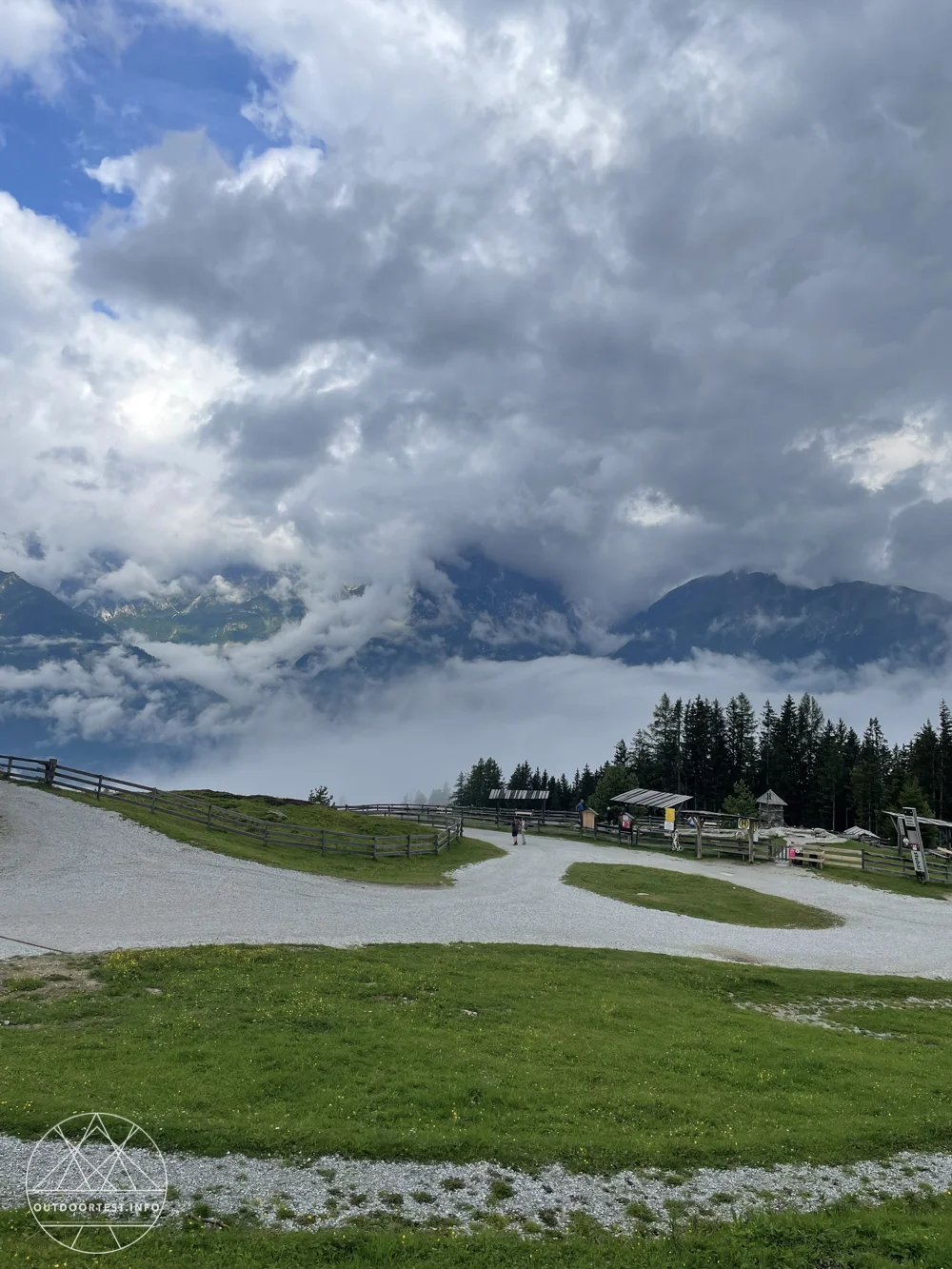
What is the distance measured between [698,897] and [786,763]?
9258 centimetres

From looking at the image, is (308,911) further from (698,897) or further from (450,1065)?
(698,897)

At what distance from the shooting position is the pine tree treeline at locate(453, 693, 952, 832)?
113000mm

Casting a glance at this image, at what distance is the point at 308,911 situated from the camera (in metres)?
29.4

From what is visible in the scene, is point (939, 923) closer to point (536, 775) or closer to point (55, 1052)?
point (55, 1052)

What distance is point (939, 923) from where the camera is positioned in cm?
3781

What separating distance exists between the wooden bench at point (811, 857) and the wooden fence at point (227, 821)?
30.6 m

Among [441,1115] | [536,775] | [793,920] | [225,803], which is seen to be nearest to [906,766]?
[536,775]

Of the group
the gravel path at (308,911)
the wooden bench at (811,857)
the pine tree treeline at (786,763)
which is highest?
the pine tree treeline at (786,763)

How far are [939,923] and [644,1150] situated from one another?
1351 inches

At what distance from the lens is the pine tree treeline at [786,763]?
113000 millimetres

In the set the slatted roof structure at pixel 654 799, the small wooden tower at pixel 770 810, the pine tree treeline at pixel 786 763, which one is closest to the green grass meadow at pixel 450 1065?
the slatted roof structure at pixel 654 799

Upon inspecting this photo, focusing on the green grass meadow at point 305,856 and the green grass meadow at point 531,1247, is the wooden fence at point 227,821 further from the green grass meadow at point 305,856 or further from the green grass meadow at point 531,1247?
the green grass meadow at point 531,1247

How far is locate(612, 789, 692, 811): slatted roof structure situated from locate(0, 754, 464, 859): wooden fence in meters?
30.8

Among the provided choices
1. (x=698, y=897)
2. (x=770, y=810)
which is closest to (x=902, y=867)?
(x=698, y=897)
